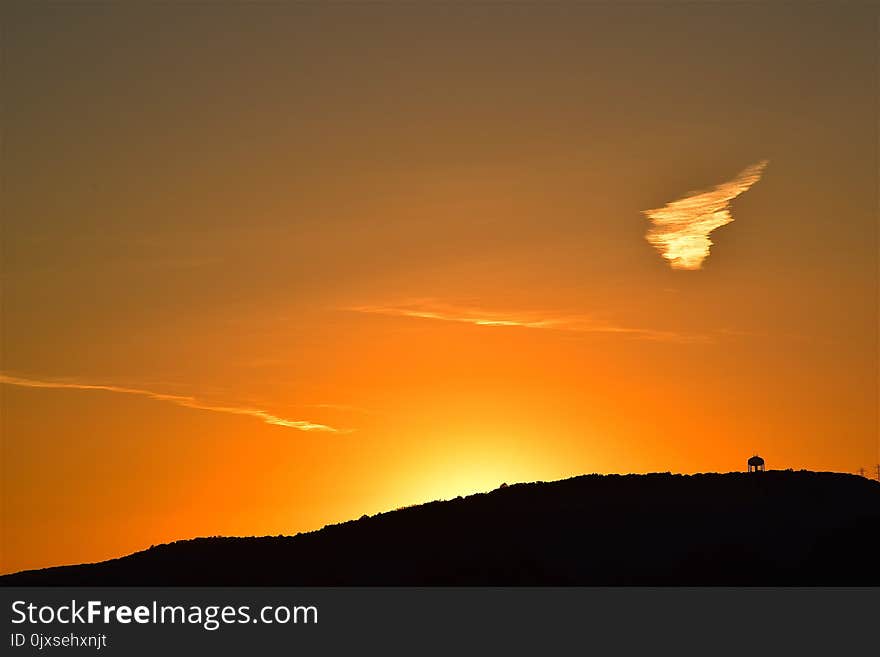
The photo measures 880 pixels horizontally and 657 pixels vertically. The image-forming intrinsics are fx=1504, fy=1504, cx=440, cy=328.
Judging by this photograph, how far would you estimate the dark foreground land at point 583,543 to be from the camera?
105312 mm

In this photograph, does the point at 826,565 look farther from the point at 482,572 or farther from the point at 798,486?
the point at 482,572

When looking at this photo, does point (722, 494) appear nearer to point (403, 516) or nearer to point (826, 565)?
point (826, 565)

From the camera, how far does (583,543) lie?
109 m

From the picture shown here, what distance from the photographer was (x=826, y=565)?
103 metres

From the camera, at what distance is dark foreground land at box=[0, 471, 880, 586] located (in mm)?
105312

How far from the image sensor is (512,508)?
11775 cm
